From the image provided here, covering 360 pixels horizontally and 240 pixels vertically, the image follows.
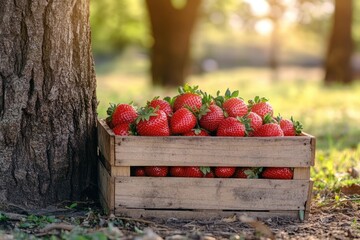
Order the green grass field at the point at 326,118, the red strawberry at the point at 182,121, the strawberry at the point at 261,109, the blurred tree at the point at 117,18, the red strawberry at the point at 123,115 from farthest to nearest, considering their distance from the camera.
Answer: the blurred tree at the point at 117,18 → the green grass field at the point at 326,118 → the strawberry at the point at 261,109 → the red strawberry at the point at 123,115 → the red strawberry at the point at 182,121

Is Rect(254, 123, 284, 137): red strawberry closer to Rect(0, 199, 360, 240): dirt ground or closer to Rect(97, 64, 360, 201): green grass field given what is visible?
Rect(0, 199, 360, 240): dirt ground

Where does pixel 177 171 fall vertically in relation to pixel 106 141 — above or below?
below

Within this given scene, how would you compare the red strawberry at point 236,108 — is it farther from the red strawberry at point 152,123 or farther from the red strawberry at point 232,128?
the red strawberry at point 152,123

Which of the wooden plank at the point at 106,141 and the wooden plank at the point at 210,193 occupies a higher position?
the wooden plank at the point at 106,141

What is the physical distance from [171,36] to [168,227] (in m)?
11.0

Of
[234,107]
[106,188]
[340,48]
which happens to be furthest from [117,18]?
[106,188]

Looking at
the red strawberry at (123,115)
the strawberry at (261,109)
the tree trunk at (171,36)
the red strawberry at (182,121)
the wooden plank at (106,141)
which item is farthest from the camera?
the tree trunk at (171,36)

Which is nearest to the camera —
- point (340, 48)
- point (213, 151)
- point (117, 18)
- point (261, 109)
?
point (213, 151)

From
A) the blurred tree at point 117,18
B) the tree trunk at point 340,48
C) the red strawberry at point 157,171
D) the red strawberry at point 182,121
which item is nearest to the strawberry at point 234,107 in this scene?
the red strawberry at point 182,121

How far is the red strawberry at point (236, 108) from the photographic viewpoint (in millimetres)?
3830

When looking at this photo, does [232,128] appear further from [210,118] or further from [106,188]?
[106,188]

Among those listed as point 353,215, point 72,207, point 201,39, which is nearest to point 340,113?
point 353,215

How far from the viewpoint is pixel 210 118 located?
3766 millimetres

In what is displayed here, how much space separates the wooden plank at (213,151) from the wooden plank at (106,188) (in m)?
0.14
